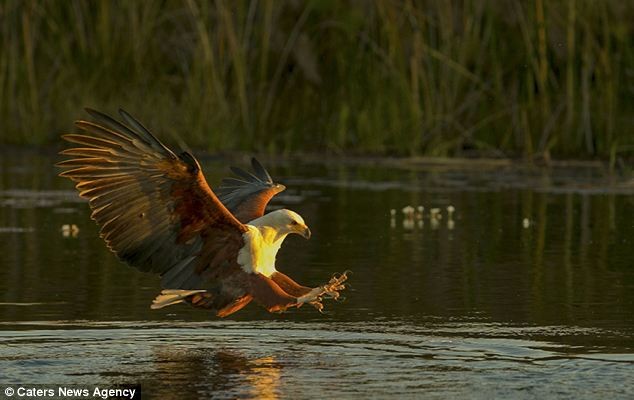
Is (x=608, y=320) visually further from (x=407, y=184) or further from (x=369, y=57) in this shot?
(x=369, y=57)

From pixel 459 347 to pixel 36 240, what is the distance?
5232 mm

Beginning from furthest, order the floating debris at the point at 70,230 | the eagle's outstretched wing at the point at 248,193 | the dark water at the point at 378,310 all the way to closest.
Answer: the floating debris at the point at 70,230 → the eagle's outstretched wing at the point at 248,193 → the dark water at the point at 378,310

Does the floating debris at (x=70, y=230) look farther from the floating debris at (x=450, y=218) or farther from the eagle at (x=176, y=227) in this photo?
the eagle at (x=176, y=227)

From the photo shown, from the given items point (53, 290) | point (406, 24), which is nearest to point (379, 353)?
point (53, 290)

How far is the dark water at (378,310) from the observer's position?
8125 millimetres

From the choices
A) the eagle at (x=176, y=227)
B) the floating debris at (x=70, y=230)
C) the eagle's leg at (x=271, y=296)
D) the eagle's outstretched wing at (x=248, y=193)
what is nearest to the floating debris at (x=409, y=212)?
the floating debris at (x=70, y=230)

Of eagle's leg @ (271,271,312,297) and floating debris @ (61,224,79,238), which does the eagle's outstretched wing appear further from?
floating debris @ (61,224,79,238)

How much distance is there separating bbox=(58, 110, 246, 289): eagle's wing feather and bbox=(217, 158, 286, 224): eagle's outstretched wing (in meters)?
0.72

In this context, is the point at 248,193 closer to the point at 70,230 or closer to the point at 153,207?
the point at 153,207

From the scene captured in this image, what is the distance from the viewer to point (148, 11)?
20.1 m

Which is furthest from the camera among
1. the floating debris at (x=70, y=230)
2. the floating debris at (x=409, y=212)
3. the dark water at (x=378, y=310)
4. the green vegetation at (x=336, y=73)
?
the green vegetation at (x=336, y=73)

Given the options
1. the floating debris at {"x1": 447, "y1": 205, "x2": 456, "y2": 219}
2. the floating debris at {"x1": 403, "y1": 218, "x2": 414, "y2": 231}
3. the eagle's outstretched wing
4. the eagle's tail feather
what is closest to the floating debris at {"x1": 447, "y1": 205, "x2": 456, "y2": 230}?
the floating debris at {"x1": 447, "y1": 205, "x2": 456, "y2": 219}

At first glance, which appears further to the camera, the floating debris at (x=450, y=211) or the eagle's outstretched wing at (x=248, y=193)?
the floating debris at (x=450, y=211)

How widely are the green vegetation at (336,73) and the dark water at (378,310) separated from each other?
1.46 m
